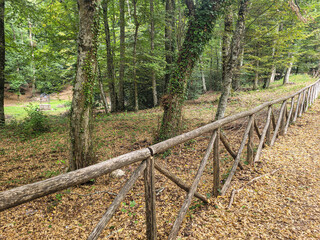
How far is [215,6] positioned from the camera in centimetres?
532

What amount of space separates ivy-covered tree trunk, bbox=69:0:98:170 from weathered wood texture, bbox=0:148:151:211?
265 cm

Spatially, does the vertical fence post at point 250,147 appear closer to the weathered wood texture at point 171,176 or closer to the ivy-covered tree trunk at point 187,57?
the ivy-covered tree trunk at point 187,57

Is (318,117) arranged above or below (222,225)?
above

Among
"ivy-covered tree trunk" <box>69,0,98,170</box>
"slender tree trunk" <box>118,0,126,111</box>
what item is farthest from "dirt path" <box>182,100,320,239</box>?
"slender tree trunk" <box>118,0,126,111</box>

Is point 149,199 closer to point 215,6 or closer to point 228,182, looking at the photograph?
point 228,182

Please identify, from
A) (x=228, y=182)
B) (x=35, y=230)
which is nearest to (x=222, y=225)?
(x=228, y=182)

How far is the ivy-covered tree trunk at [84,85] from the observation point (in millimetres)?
3678

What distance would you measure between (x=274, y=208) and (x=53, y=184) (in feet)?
11.6

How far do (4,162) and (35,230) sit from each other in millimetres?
3717

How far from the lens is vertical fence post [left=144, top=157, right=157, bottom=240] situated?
2.00 m

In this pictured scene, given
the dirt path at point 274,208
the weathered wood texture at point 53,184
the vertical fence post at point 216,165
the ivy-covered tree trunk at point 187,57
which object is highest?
the ivy-covered tree trunk at point 187,57

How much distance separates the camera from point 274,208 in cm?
301

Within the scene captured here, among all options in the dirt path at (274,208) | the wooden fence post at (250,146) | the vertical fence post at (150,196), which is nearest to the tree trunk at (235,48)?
the wooden fence post at (250,146)

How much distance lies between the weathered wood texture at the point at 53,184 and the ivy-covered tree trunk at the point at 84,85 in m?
2.65
